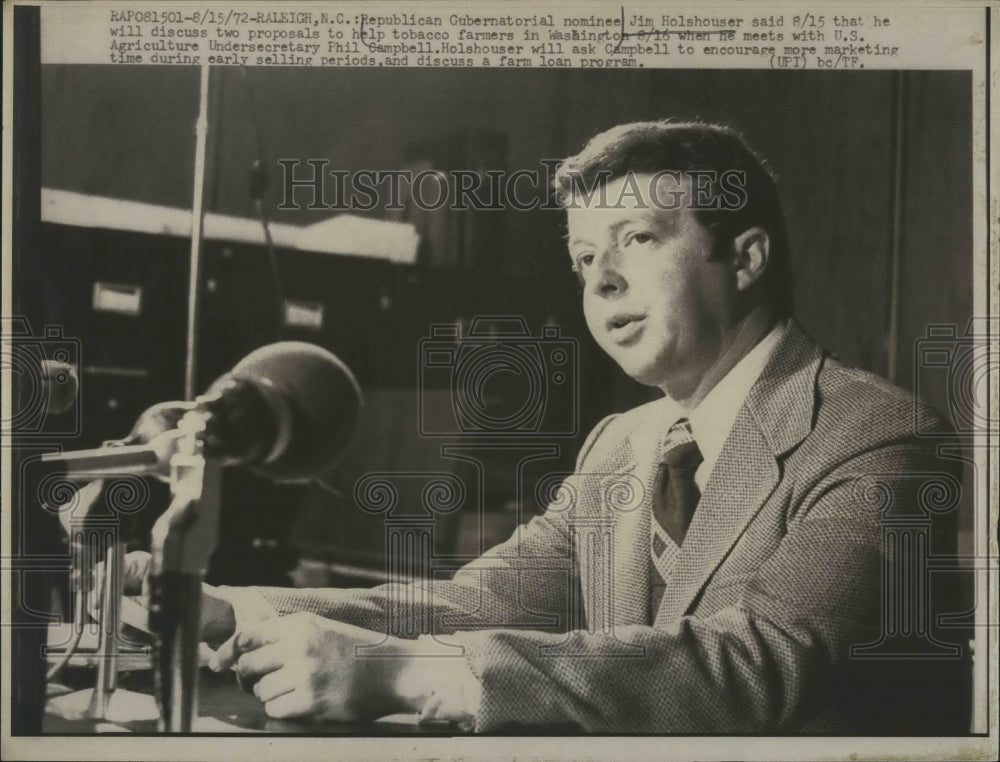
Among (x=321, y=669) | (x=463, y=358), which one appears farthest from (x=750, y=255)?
(x=321, y=669)

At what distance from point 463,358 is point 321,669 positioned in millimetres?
728

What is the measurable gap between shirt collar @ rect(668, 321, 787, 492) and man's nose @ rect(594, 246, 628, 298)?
300 millimetres

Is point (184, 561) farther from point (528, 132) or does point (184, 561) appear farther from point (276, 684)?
point (528, 132)

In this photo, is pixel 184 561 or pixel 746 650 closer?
pixel 746 650

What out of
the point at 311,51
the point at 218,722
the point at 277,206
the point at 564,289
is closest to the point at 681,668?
the point at 564,289

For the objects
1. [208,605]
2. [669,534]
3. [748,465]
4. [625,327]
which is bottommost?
[208,605]

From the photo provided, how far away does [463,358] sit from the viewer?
2199mm

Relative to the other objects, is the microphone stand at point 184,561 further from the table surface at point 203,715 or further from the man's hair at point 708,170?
the man's hair at point 708,170

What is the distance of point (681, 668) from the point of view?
2.08m

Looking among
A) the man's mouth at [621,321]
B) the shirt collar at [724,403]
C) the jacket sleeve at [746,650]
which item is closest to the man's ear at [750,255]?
the shirt collar at [724,403]

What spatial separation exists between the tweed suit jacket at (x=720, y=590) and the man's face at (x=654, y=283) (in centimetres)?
11

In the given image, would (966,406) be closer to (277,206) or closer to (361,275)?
(361,275)

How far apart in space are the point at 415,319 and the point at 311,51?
642mm

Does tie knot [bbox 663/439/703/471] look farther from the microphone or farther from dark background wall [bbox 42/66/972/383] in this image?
the microphone
